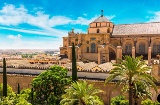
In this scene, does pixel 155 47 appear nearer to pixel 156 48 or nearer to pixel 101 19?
pixel 156 48

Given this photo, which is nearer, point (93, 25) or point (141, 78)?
point (141, 78)

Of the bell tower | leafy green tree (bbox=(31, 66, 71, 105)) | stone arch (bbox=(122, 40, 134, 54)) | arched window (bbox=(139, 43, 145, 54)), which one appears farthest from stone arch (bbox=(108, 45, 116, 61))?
leafy green tree (bbox=(31, 66, 71, 105))

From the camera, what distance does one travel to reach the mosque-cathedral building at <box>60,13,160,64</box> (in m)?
45.2

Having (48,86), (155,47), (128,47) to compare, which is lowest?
(48,86)

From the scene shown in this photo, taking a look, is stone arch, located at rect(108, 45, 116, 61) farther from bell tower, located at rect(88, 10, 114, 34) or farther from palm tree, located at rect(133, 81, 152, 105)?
palm tree, located at rect(133, 81, 152, 105)

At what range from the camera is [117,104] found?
24922mm

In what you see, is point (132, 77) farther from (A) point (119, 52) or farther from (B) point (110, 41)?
(B) point (110, 41)

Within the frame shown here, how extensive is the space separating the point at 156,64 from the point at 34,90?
15953 millimetres

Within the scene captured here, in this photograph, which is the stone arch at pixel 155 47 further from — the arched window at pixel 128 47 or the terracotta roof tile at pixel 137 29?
the arched window at pixel 128 47

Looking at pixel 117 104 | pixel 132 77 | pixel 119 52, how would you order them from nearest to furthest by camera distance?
pixel 132 77
pixel 117 104
pixel 119 52

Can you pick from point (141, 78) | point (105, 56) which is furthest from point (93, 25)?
point (141, 78)

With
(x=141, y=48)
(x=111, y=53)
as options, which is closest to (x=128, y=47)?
(x=141, y=48)

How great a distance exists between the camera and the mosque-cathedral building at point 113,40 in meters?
45.2

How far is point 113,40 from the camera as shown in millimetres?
48875
